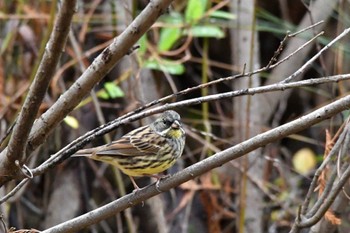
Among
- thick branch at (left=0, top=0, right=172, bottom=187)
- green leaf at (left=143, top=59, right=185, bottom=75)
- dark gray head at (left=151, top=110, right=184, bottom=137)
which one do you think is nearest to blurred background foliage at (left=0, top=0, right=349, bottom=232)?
green leaf at (left=143, top=59, right=185, bottom=75)

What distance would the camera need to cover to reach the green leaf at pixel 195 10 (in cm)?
410

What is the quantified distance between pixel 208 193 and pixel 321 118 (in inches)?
112

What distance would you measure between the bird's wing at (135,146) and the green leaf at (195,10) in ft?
3.42

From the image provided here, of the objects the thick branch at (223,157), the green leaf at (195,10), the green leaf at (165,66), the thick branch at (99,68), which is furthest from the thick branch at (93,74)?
the green leaf at (195,10)

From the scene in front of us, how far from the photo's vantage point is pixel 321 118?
1.92 meters

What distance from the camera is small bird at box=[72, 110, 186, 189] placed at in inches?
122

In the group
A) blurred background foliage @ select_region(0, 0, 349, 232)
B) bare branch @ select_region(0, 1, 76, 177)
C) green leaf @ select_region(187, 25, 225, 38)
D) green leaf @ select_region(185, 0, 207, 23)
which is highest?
bare branch @ select_region(0, 1, 76, 177)

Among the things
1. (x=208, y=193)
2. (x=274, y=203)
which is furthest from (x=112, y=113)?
(x=274, y=203)

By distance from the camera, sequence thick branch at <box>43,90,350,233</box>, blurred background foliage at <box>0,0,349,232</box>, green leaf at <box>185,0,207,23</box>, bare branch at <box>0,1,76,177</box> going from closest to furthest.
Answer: bare branch at <box>0,1,76,177</box>
thick branch at <box>43,90,350,233</box>
green leaf at <box>185,0,207,23</box>
blurred background foliage at <box>0,0,349,232</box>

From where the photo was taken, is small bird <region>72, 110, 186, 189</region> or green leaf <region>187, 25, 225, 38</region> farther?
green leaf <region>187, 25, 225, 38</region>

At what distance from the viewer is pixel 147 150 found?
317 centimetres

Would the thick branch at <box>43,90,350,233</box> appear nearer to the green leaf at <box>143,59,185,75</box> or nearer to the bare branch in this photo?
the bare branch

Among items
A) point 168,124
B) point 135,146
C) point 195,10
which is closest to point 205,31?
point 195,10

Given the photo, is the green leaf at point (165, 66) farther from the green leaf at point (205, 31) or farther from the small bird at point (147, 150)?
the small bird at point (147, 150)
